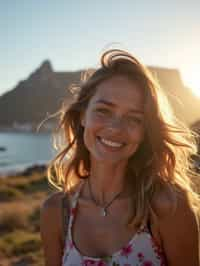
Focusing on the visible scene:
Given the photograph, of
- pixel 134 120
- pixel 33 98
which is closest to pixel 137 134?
pixel 134 120

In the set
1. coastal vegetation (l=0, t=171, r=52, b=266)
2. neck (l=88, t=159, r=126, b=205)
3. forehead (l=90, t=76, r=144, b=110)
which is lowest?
coastal vegetation (l=0, t=171, r=52, b=266)

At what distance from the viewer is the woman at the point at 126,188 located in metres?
2.30

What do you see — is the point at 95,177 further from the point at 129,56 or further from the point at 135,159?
the point at 129,56

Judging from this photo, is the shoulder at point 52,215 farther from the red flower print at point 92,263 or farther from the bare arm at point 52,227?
the red flower print at point 92,263

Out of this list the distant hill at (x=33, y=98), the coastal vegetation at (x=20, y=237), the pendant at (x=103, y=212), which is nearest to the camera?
the pendant at (x=103, y=212)

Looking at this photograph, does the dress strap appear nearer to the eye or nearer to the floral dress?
the floral dress

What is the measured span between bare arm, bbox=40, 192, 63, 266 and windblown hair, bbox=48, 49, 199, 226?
0.19 metres

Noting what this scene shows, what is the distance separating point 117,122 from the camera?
2.43 metres

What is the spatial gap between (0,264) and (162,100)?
6.25 m

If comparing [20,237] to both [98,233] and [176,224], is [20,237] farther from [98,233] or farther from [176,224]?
[176,224]

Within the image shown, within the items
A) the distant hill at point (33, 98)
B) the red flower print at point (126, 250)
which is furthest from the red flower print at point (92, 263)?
the distant hill at point (33, 98)

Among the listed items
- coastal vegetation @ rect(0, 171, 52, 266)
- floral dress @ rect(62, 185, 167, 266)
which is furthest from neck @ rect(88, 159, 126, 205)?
coastal vegetation @ rect(0, 171, 52, 266)

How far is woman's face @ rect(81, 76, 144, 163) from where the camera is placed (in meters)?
2.42

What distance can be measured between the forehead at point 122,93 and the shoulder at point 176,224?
54cm
